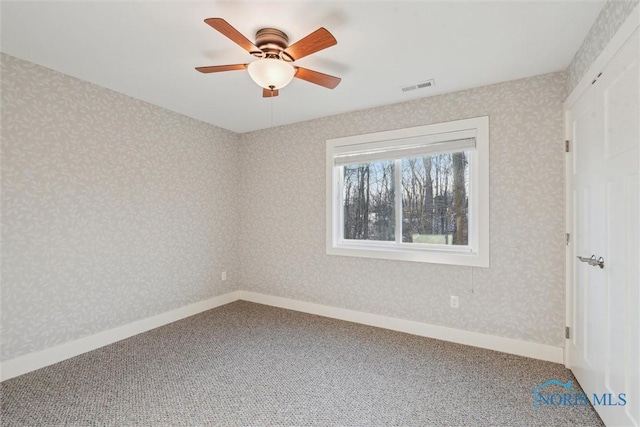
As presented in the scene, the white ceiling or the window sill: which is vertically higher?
the white ceiling

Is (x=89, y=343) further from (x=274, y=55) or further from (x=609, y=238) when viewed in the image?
(x=609, y=238)

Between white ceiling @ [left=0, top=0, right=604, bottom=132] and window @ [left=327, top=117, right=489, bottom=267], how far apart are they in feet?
1.71

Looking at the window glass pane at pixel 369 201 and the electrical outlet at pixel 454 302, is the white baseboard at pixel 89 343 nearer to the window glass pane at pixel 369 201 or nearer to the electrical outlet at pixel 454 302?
the window glass pane at pixel 369 201

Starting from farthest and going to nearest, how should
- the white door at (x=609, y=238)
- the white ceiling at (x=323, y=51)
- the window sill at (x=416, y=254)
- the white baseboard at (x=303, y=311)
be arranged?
the window sill at (x=416, y=254)
the white baseboard at (x=303, y=311)
the white ceiling at (x=323, y=51)
the white door at (x=609, y=238)

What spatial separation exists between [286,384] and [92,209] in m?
2.37

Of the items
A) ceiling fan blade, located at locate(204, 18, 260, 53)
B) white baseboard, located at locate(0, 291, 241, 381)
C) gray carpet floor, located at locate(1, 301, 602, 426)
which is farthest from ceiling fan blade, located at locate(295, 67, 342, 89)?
white baseboard, located at locate(0, 291, 241, 381)

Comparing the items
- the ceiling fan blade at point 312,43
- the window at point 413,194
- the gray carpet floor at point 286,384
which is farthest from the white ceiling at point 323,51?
the gray carpet floor at point 286,384

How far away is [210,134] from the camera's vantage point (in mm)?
3979

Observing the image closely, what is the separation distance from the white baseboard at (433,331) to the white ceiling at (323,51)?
2360 millimetres

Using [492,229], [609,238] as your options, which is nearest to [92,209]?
[492,229]

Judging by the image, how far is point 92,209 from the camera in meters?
2.78

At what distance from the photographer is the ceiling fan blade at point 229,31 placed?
4.89ft

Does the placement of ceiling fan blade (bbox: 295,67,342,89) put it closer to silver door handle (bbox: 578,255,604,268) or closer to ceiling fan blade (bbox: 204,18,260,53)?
ceiling fan blade (bbox: 204,18,260,53)

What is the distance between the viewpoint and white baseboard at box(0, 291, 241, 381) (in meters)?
2.29
